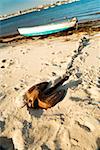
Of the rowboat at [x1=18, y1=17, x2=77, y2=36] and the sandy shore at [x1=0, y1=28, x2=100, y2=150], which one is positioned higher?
the sandy shore at [x1=0, y1=28, x2=100, y2=150]

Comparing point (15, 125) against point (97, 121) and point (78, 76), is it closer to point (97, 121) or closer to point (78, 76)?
point (97, 121)

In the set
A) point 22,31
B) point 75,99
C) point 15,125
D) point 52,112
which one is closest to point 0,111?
point 15,125

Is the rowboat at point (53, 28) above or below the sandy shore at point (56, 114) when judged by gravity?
below

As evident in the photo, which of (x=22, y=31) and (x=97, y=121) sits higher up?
(x=97, y=121)

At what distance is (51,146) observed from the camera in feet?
15.5

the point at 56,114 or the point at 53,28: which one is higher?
the point at 56,114

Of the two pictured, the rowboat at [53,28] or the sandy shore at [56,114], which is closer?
the sandy shore at [56,114]

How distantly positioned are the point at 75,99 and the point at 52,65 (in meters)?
3.98

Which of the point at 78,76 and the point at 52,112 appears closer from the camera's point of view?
the point at 52,112

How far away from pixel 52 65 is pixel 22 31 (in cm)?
1693

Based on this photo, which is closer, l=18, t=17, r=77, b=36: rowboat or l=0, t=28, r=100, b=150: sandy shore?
l=0, t=28, r=100, b=150: sandy shore

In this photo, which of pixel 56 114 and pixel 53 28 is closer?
pixel 56 114

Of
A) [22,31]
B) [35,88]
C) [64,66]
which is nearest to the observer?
[35,88]

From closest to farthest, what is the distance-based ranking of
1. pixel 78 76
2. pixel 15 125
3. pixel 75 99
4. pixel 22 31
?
pixel 15 125 < pixel 75 99 < pixel 78 76 < pixel 22 31
